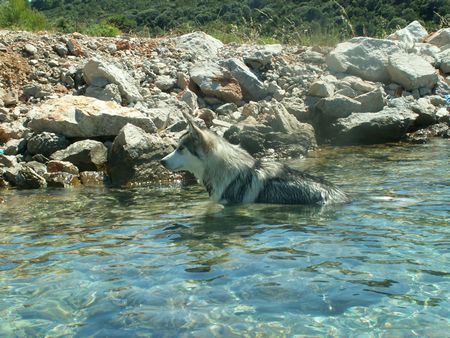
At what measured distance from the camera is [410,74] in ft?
59.3

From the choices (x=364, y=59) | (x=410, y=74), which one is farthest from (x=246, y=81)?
(x=410, y=74)

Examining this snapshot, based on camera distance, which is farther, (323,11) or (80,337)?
(323,11)

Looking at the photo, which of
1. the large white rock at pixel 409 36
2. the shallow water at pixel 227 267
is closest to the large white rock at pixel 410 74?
the large white rock at pixel 409 36

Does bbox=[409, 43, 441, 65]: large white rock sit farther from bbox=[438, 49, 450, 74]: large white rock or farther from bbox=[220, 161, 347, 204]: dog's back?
bbox=[220, 161, 347, 204]: dog's back

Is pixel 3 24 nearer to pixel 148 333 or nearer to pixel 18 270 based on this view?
pixel 18 270

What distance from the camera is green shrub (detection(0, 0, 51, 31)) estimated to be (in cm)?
2203

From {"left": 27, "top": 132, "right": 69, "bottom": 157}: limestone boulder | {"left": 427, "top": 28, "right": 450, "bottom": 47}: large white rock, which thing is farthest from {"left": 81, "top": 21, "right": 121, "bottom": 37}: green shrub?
{"left": 427, "top": 28, "right": 450, "bottom": 47}: large white rock

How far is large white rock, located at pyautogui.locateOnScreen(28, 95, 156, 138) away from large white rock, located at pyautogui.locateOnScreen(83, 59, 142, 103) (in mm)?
1992

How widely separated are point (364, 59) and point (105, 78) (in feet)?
26.4

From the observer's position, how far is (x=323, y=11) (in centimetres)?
3850

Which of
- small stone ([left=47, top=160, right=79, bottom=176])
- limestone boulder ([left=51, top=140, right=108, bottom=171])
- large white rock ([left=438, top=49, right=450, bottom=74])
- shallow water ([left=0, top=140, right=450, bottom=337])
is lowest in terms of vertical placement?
shallow water ([left=0, top=140, right=450, bottom=337])

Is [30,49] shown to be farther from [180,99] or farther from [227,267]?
[227,267]

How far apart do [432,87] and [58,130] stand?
11.5 meters

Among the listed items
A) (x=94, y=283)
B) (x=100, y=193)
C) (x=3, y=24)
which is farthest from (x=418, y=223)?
(x=3, y=24)
